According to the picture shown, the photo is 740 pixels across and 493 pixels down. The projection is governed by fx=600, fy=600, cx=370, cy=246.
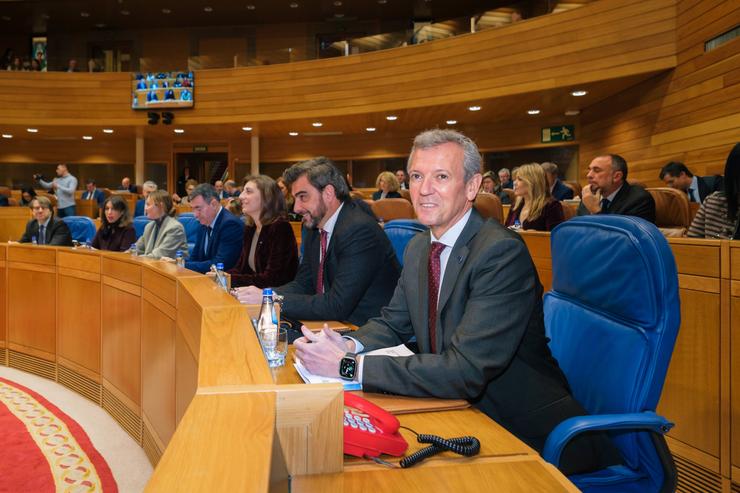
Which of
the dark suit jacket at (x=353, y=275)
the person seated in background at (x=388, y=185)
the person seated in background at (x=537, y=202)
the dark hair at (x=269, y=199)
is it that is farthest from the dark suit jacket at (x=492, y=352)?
the person seated in background at (x=388, y=185)

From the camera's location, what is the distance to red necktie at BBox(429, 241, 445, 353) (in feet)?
5.65

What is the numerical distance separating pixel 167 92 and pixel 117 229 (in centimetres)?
850

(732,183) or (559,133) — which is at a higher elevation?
(559,133)

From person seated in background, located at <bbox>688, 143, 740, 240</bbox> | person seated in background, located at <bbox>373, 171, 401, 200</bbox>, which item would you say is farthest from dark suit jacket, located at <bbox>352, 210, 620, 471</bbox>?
person seated in background, located at <bbox>373, 171, 401, 200</bbox>

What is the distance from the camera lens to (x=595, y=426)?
131 cm

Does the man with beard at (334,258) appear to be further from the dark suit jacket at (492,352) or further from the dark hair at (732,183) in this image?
the dark hair at (732,183)

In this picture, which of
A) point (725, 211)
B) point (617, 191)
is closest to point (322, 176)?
point (725, 211)

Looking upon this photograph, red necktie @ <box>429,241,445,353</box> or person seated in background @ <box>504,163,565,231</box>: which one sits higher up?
person seated in background @ <box>504,163,565,231</box>

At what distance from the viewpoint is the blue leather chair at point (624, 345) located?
1.39 metres

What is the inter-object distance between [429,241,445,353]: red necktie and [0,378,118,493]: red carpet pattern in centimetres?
193

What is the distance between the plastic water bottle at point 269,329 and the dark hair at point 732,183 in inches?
92.0

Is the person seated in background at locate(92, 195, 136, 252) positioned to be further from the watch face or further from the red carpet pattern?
the watch face

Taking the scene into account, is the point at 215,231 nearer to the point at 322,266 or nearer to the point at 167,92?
the point at 322,266

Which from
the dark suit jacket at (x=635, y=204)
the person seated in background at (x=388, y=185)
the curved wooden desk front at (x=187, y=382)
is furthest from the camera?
the person seated in background at (x=388, y=185)
